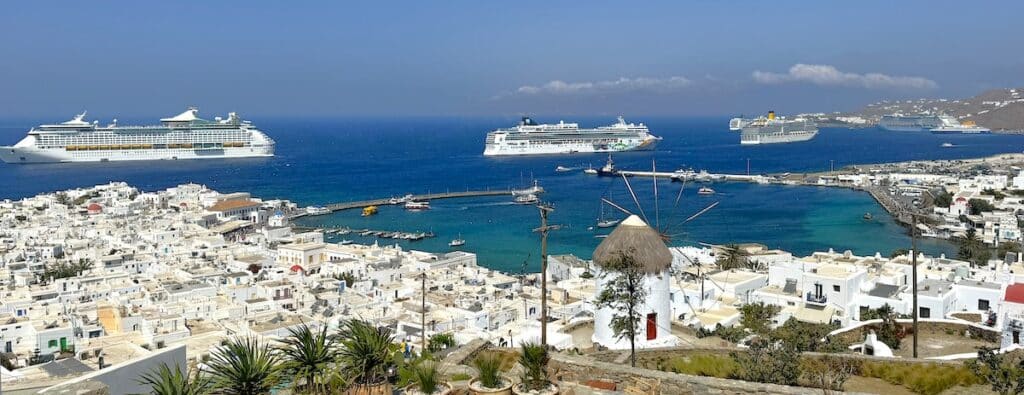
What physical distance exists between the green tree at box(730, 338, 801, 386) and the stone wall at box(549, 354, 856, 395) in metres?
0.72

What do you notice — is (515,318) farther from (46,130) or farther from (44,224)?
(46,130)

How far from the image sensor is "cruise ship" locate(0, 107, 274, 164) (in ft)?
256

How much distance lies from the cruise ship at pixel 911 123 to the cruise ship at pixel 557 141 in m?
86.0

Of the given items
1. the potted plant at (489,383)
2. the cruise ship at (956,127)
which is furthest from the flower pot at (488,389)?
the cruise ship at (956,127)

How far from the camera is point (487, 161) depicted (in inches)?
3406

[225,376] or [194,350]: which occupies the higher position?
[225,376]

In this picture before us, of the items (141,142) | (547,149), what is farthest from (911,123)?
(141,142)

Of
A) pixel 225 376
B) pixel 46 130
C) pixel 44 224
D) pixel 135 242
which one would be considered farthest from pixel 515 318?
pixel 46 130

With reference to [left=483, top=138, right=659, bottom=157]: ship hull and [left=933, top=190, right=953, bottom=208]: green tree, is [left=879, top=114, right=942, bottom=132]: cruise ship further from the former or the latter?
[left=933, top=190, right=953, bottom=208]: green tree

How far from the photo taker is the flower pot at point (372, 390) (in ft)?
18.0

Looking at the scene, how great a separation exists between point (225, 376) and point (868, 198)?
52785mm

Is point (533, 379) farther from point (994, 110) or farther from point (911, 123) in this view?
point (994, 110)

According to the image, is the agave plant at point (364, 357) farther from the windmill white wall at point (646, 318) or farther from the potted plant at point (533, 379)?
the windmill white wall at point (646, 318)

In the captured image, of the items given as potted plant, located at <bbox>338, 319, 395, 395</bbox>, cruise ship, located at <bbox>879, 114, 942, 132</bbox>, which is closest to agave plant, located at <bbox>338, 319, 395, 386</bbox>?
potted plant, located at <bbox>338, 319, 395, 395</bbox>
